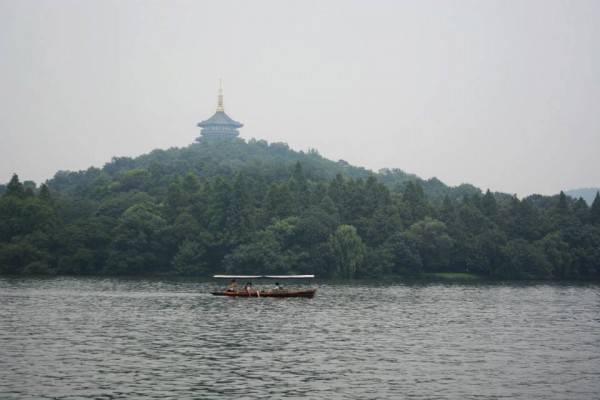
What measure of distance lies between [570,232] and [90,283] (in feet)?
323

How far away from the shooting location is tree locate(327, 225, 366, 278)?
15088cm

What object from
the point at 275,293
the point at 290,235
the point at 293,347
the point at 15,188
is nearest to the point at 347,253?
the point at 290,235

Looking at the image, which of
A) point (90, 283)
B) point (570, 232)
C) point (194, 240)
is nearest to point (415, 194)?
point (570, 232)

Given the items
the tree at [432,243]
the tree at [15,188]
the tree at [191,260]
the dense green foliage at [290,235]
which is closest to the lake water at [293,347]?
the dense green foliage at [290,235]

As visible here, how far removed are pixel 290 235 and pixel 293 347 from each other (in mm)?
98829

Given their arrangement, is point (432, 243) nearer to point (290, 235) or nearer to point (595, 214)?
point (290, 235)

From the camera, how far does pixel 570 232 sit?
166250 millimetres

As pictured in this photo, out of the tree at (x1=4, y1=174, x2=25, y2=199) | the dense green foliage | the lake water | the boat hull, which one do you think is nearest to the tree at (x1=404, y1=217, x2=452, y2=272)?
the dense green foliage

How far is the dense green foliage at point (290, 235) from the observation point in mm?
151625

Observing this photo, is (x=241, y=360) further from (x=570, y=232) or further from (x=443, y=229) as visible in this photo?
(x=570, y=232)

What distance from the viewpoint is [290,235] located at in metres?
156

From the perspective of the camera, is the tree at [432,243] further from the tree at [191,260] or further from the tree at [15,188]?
the tree at [15,188]

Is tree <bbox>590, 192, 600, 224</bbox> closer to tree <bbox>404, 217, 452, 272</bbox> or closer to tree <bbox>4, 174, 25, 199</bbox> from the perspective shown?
tree <bbox>404, 217, 452, 272</bbox>

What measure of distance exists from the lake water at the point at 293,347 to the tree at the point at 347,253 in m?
46.8
